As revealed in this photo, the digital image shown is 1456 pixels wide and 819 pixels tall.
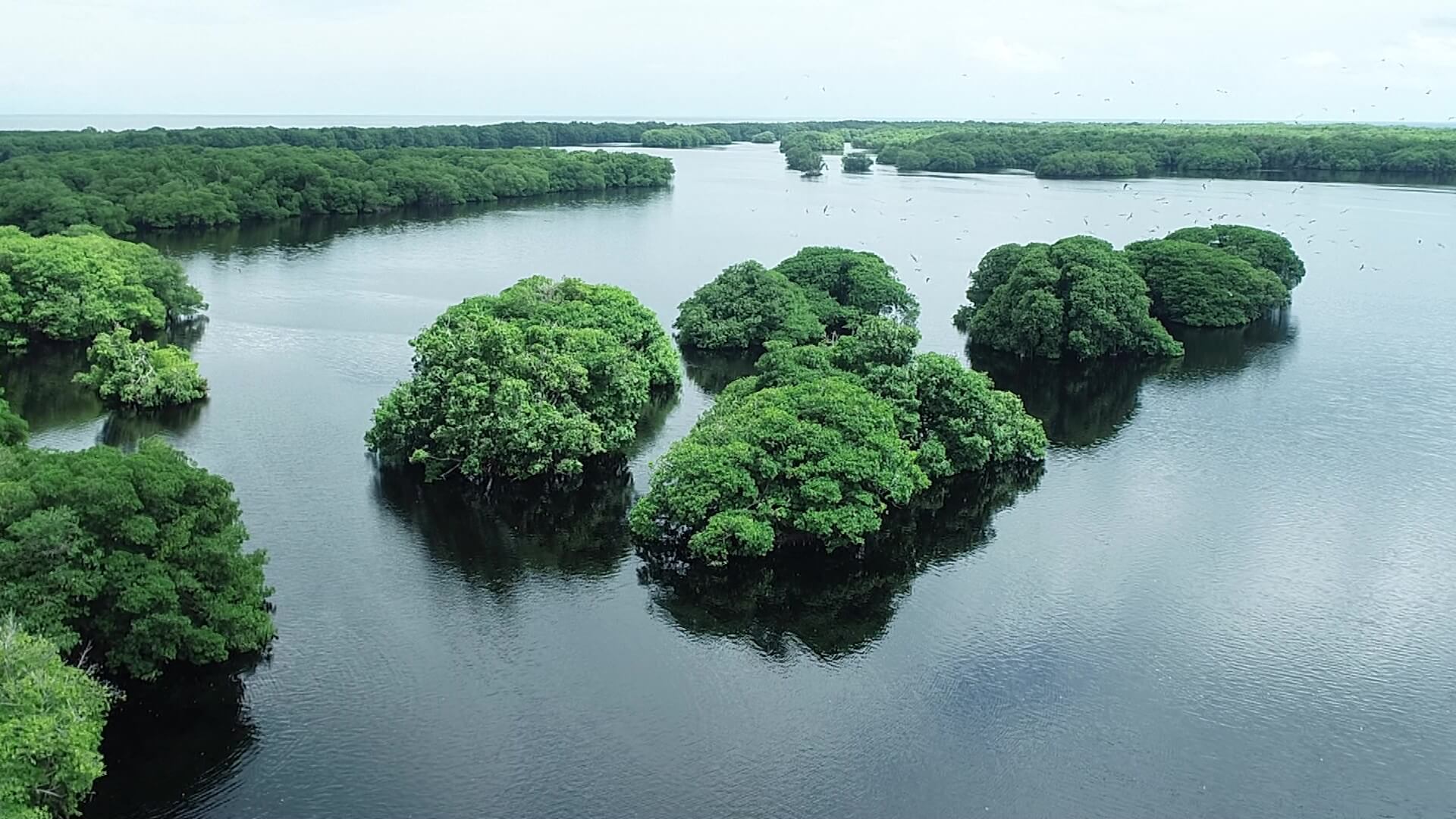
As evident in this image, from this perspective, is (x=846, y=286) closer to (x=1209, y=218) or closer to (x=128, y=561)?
(x=128, y=561)

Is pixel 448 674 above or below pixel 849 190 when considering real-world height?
below

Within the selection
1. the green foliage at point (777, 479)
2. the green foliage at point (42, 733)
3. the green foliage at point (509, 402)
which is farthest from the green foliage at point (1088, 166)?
the green foliage at point (42, 733)

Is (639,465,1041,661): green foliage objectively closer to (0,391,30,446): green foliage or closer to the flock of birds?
(0,391,30,446): green foliage

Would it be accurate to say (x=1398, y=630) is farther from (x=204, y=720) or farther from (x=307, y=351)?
(x=307, y=351)

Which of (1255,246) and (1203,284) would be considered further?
(1255,246)

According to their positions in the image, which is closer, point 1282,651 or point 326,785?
point 326,785

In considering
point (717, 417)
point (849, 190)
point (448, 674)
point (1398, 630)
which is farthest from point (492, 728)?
point (849, 190)

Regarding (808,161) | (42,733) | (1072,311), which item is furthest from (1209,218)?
(42,733)
